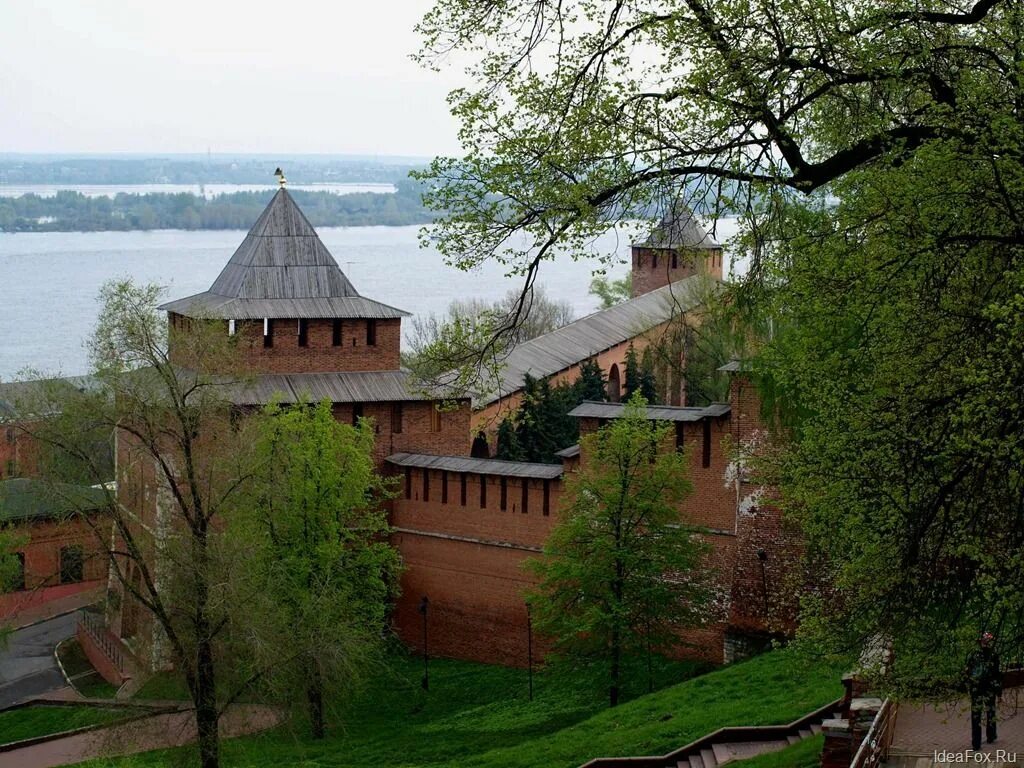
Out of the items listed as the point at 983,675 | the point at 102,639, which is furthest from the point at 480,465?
the point at 983,675

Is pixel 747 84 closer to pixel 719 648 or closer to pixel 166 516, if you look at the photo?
pixel 719 648

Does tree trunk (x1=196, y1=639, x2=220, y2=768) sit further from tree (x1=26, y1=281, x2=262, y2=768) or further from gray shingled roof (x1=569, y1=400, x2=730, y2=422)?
gray shingled roof (x1=569, y1=400, x2=730, y2=422)

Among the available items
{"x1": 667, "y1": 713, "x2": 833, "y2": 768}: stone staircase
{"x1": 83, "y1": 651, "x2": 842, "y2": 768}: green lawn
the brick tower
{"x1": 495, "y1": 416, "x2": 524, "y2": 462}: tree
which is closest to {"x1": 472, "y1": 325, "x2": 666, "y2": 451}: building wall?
{"x1": 495, "y1": 416, "x2": 524, "y2": 462}: tree

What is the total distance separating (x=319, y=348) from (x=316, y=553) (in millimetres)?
4319

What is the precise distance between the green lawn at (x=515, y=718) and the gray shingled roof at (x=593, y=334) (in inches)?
305

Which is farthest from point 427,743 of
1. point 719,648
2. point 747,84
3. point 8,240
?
point 8,240

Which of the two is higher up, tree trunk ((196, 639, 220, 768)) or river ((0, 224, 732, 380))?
river ((0, 224, 732, 380))

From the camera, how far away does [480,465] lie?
21156mm

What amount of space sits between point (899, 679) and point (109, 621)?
1995 centimetres

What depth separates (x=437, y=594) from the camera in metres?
21.8

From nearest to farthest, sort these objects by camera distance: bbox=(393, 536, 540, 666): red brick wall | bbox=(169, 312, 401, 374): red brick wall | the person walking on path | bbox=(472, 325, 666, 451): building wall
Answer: the person walking on path, bbox=(393, 536, 540, 666): red brick wall, bbox=(169, 312, 401, 374): red brick wall, bbox=(472, 325, 666, 451): building wall

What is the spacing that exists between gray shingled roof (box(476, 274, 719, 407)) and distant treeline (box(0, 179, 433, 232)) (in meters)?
94.6

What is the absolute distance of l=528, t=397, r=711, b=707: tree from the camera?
671 inches

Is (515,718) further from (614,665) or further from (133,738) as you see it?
(133,738)
